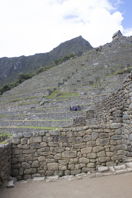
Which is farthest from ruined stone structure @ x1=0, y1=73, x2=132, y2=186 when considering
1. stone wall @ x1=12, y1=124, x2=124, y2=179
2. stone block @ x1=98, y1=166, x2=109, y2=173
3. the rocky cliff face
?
the rocky cliff face

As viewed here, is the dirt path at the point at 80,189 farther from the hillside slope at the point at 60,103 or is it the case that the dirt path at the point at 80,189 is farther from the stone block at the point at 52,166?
the hillside slope at the point at 60,103

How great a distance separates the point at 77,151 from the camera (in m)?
5.02

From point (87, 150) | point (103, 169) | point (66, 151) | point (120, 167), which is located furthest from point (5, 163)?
point (120, 167)

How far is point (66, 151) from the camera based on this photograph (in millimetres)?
5039

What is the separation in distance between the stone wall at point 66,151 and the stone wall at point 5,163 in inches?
8.0

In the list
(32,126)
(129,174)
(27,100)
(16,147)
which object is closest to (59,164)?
(16,147)

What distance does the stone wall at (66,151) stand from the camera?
4953mm

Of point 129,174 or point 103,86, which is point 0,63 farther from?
point 129,174

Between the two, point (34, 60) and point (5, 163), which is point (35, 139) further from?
point (34, 60)

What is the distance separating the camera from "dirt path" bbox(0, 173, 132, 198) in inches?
140

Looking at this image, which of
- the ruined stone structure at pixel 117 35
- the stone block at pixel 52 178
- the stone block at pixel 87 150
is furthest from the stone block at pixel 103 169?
the ruined stone structure at pixel 117 35

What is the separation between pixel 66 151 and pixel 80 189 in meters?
1.27

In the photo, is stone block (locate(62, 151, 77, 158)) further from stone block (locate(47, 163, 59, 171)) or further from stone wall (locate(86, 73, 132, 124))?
stone wall (locate(86, 73, 132, 124))

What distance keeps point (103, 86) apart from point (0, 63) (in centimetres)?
9559
